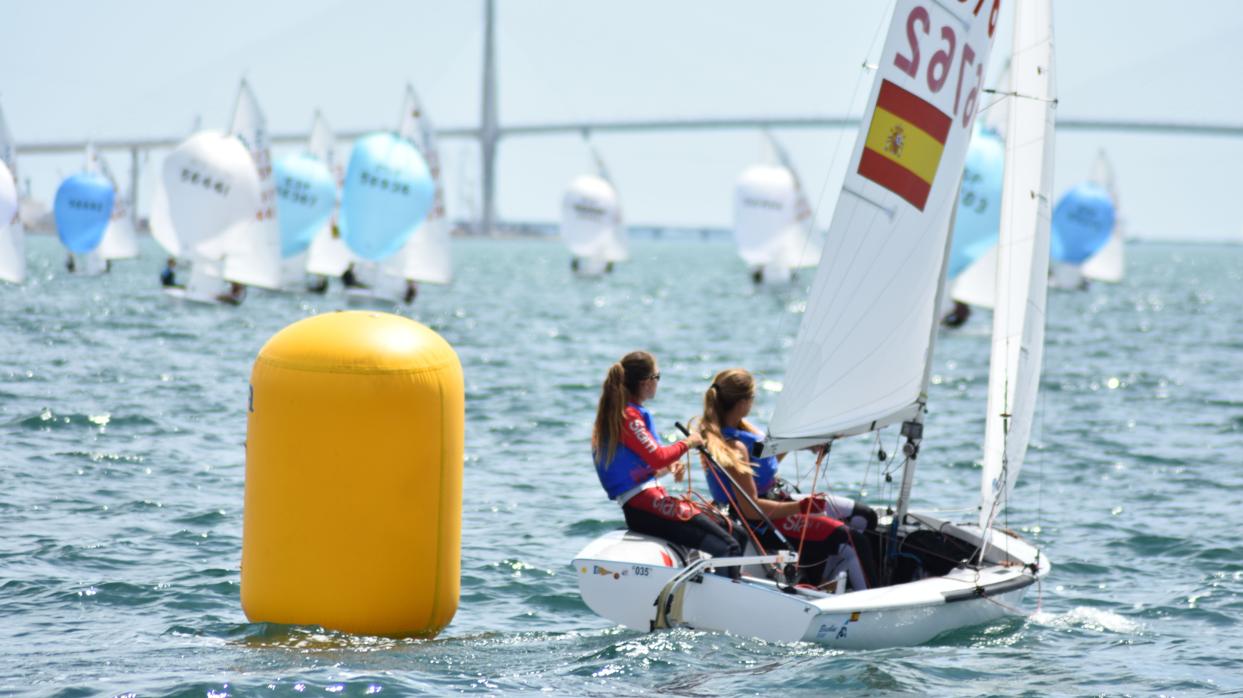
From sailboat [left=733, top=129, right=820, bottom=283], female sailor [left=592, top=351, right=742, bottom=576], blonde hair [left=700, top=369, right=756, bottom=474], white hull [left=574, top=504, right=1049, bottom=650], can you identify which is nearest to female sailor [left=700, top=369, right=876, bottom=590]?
blonde hair [left=700, top=369, right=756, bottom=474]

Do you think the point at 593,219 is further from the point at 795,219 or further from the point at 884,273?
the point at 884,273

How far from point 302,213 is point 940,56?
67.2ft

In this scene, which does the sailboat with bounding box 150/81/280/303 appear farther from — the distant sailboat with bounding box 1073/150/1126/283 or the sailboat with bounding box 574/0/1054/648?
the distant sailboat with bounding box 1073/150/1126/283

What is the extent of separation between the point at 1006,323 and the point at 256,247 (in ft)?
57.6

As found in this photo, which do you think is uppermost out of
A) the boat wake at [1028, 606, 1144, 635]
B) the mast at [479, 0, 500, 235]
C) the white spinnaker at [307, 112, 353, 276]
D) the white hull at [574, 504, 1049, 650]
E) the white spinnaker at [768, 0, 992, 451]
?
the mast at [479, 0, 500, 235]

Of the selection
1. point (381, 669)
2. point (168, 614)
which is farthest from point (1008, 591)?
point (168, 614)

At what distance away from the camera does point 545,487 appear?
855 cm

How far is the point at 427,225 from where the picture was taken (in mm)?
25516

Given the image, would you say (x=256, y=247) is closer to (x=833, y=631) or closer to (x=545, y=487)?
(x=545, y=487)

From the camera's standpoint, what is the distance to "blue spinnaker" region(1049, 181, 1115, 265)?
117ft

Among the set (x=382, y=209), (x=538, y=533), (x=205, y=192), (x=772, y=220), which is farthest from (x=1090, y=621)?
(x=772, y=220)

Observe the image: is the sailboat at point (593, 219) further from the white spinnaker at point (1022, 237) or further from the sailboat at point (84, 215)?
the white spinnaker at point (1022, 237)

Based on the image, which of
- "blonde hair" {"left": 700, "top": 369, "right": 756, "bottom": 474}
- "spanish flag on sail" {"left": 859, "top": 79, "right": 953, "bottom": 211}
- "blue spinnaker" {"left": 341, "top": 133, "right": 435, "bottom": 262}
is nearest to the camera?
"blonde hair" {"left": 700, "top": 369, "right": 756, "bottom": 474}

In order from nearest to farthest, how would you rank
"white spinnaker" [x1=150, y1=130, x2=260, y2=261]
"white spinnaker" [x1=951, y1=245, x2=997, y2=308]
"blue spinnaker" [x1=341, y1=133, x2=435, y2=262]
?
"white spinnaker" [x1=951, y1=245, x2=997, y2=308]
"white spinnaker" [x1=150, y1=130, x2=260, y2=261]
"blue spinnaker" [x1=341, y1=133, x2=435, y2=262]
